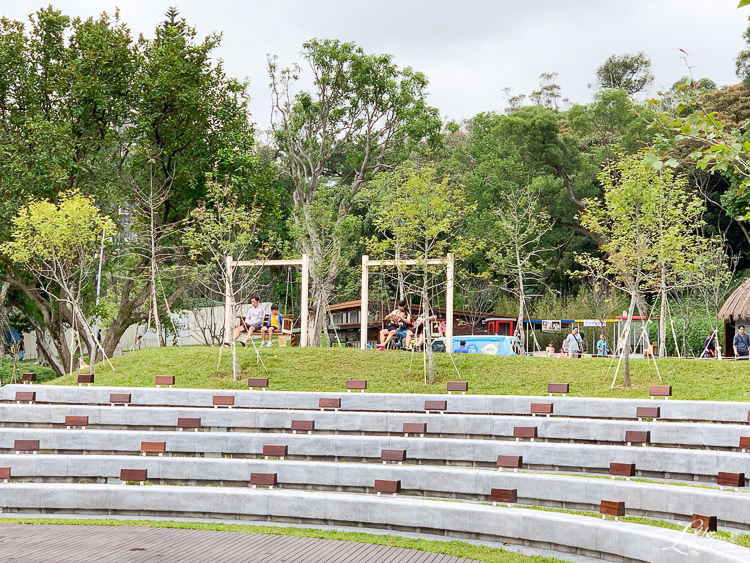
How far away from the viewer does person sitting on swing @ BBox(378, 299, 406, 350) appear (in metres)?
23.0

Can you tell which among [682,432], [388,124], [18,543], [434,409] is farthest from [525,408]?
[388,124]

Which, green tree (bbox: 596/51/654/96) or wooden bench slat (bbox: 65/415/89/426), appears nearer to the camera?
wooden bench slat (bbox: 65/415/89/426)

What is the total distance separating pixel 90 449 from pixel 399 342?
35.0 feet

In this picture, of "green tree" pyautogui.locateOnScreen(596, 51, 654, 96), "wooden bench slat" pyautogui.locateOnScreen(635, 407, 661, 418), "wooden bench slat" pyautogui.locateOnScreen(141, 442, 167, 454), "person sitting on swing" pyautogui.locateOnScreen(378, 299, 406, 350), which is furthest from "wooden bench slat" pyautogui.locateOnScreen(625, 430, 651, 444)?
"green tree" pyautogui.locateOnScreen(596, 51, 654, 96)

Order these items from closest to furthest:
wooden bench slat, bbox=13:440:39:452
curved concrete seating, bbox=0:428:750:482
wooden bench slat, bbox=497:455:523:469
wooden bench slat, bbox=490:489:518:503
Result: wooden bench slat, bbox=490:489:518:503 → curved concrete seating, bbox=0:428:750:482 → wooden bench slat, bbox=497:455:523:469 → wooden bench slat, bbox=13:440:39:452

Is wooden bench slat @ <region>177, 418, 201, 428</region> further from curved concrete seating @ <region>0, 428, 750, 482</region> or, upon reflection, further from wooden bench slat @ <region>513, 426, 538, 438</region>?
wooden bench slat @ <region>513, 426, 538, 438</region>

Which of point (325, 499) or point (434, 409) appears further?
point (434, 409)

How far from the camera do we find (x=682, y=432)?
1408 centimetres

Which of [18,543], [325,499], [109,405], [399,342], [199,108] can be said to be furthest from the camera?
[199,108]

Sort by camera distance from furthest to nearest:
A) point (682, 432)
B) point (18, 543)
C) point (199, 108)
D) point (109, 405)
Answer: point (199, 108), point (109, 405), point (682, 432), point (18, 543)

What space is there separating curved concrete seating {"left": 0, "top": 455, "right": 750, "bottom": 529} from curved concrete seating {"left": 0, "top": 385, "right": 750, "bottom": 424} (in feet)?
10.5

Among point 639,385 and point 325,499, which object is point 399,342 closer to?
point 639,385

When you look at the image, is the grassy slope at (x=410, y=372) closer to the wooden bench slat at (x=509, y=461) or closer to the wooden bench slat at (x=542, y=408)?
the wooden bench slat at (x=542, y=408)

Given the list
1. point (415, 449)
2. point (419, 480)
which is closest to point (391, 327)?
point (415, 449)
